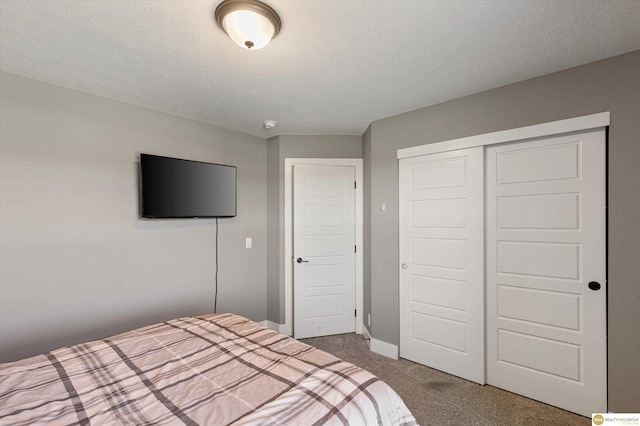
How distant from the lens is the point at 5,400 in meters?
1.15

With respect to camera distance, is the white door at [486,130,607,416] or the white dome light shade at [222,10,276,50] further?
the white door at [486,130,607,416]

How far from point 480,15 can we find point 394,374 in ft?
8.92

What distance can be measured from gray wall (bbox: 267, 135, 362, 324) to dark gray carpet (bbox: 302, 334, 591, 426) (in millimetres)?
1259

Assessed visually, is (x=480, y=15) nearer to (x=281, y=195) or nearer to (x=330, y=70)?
(x=330, y=70)

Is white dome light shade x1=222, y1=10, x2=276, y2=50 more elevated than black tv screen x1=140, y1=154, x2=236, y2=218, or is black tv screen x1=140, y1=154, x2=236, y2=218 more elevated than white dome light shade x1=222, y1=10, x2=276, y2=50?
white dome light shade x1=222, y1=10, x2=276, y2=50

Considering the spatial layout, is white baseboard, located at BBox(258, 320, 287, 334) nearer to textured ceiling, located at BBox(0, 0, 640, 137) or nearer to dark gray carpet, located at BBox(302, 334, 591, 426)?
dark gray carpet, located at BBox(302, 334, 591, 426)

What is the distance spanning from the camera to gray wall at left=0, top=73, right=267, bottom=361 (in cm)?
208

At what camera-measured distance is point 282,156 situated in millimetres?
3576

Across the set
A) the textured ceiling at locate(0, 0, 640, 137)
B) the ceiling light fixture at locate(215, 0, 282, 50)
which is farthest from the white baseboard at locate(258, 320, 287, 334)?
the ceiling light fixture at locate(215, 0, 282, 50)

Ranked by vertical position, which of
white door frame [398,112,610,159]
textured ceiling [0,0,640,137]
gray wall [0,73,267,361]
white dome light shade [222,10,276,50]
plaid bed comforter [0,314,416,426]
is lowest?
plaid bed comforter [0,314,416,426]

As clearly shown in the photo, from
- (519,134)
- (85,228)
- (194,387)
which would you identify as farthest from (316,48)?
(85,228)

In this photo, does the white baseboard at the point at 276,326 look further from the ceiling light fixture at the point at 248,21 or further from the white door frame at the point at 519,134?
the ceiling light fixture at the point at 248,21

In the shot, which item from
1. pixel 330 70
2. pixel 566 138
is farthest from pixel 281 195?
pixel 566 138

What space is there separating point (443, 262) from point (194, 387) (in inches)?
87.4
